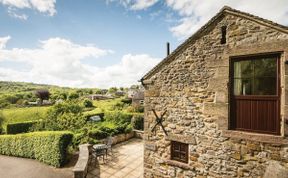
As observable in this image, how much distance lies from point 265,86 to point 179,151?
3506 millimetres

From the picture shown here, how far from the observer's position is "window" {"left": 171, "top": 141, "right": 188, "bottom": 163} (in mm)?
6527

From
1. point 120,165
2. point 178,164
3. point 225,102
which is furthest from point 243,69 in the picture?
point 120,165

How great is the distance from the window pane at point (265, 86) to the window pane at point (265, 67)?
0.45ft

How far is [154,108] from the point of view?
7.27 metres

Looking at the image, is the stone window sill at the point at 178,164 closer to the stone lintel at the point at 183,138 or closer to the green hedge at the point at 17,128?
the stone lintel at the point at 183,138

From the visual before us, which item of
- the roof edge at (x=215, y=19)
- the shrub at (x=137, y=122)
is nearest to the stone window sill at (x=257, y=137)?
the roof edge at (x=215, y=19)

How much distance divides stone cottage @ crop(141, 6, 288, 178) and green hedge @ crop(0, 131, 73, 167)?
5529 millimetres

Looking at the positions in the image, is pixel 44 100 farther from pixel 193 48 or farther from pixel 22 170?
pixel 193 48

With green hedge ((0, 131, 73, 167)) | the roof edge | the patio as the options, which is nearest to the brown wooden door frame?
the roof edge

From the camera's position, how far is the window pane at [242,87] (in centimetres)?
538

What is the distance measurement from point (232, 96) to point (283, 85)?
129cm

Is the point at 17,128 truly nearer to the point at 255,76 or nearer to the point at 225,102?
the point at 225,102

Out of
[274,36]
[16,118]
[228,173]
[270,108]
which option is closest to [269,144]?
[270,108]

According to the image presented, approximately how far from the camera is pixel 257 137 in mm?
5102
